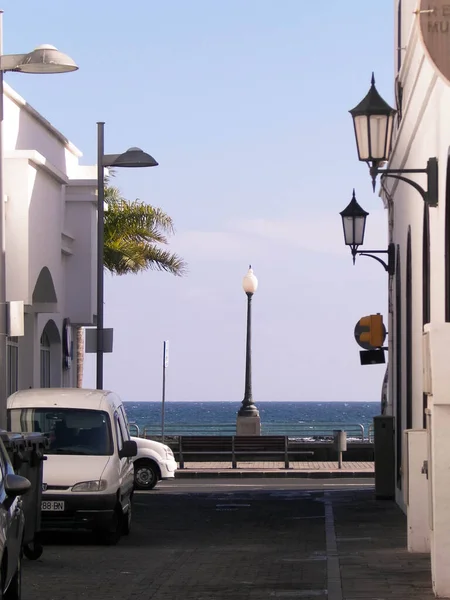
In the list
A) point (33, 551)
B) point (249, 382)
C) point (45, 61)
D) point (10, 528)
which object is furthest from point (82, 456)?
point (249, 382)

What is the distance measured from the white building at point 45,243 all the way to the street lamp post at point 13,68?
5.48 metres

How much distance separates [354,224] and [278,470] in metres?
11.9

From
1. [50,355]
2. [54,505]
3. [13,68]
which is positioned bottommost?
[54,505]

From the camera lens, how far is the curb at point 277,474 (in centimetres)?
3212

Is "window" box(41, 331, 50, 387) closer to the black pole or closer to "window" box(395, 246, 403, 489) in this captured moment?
"window" box(395, 246, 403, 489)

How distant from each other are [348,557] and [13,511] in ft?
17.9

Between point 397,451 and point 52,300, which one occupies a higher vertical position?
point 52,300

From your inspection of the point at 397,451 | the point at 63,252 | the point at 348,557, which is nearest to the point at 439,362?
the point at 348,557

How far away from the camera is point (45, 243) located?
968 inches

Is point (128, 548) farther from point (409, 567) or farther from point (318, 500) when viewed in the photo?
point (318, 500)

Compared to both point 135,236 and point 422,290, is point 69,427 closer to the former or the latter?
point 422,290

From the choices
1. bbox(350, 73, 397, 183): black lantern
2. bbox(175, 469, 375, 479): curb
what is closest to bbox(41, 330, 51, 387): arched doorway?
bbox(175, 469, 375, 479): curb

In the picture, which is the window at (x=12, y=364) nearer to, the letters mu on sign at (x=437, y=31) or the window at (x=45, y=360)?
the window at (x=45, y=360)

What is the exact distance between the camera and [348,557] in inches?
555
